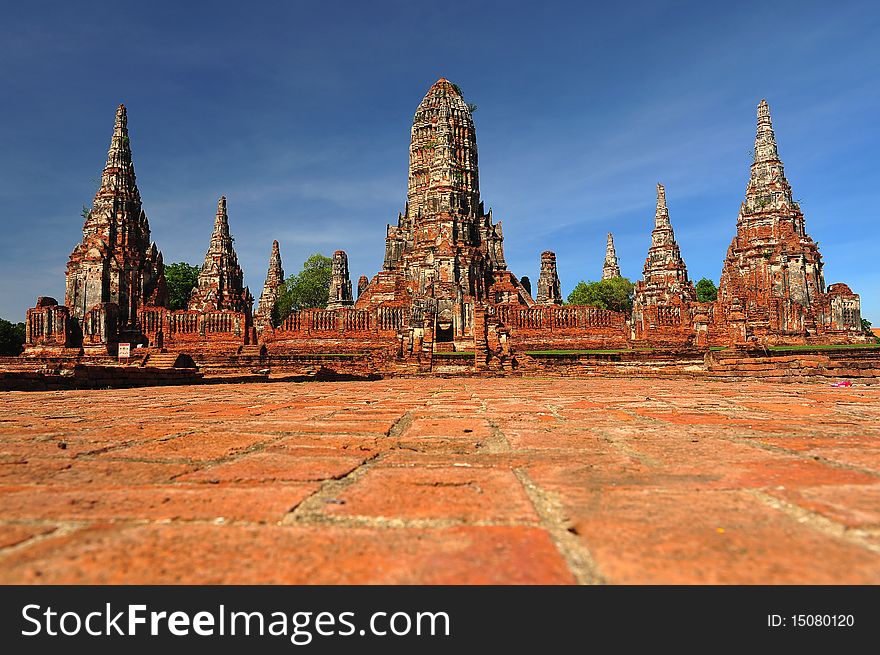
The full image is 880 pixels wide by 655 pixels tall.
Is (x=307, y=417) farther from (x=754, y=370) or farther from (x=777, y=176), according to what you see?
(x=777, y=176)

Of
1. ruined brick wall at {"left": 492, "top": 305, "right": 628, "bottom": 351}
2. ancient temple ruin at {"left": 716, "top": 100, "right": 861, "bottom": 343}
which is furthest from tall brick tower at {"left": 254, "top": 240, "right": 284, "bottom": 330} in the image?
ancient temple ruin at {"left": 716, "top": 100, "right": 861, "bottom": 343}

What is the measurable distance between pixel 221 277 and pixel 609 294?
31977 millimetres

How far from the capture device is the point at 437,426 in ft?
9.62

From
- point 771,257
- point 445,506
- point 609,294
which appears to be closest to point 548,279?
point 771,257

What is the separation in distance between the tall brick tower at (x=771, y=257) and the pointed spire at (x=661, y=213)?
7.34 m

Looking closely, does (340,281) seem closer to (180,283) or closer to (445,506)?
(180,283)

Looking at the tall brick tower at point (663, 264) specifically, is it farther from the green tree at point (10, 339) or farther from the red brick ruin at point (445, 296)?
the green tree at point (10, 339)

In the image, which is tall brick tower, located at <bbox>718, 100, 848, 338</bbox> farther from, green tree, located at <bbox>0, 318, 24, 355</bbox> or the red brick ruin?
green tree, located at <bbox>0, 318, 24, 355</bbox>

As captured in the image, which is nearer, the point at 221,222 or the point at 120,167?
the point at 120,167

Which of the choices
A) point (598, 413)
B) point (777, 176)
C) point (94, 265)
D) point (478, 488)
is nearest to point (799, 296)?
point (777, 176)

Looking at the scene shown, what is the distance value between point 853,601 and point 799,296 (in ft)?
98.7

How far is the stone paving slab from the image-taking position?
921mm

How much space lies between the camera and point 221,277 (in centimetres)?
3575

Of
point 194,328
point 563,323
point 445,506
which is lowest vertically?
point 445,506
